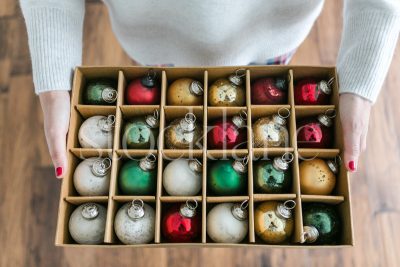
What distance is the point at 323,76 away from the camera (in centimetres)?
76

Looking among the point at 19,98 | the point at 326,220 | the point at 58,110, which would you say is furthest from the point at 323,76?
the point at 19,98

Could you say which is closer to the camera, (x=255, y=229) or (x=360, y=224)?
(x=255, y=229)

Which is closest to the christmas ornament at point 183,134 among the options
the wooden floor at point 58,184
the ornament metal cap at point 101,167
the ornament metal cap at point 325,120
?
the ornament metal cap at point 101,167

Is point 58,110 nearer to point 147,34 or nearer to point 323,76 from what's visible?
point 147,34

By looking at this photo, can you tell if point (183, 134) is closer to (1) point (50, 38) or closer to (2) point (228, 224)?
(2) point (228, 224)

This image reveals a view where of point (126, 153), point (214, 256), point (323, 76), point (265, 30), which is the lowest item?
point (214, 256)

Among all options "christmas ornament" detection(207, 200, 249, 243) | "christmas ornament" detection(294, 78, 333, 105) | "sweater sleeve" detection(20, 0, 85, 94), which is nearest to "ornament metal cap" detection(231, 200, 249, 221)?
"christmas ornament" detection(207, 200, 249, 243)

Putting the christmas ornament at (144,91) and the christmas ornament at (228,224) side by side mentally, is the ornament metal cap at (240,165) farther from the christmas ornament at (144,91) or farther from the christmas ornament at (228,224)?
the christmas ornament at (144,91)

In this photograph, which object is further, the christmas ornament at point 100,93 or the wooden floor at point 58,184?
the wooden floor at point 58,184

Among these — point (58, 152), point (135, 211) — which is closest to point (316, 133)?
point (135, 211)

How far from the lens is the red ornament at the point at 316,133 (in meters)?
0.72

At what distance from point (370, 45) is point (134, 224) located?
0.48 meters

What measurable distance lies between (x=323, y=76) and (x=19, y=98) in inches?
39.9

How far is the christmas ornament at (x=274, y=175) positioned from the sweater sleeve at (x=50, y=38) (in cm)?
36
